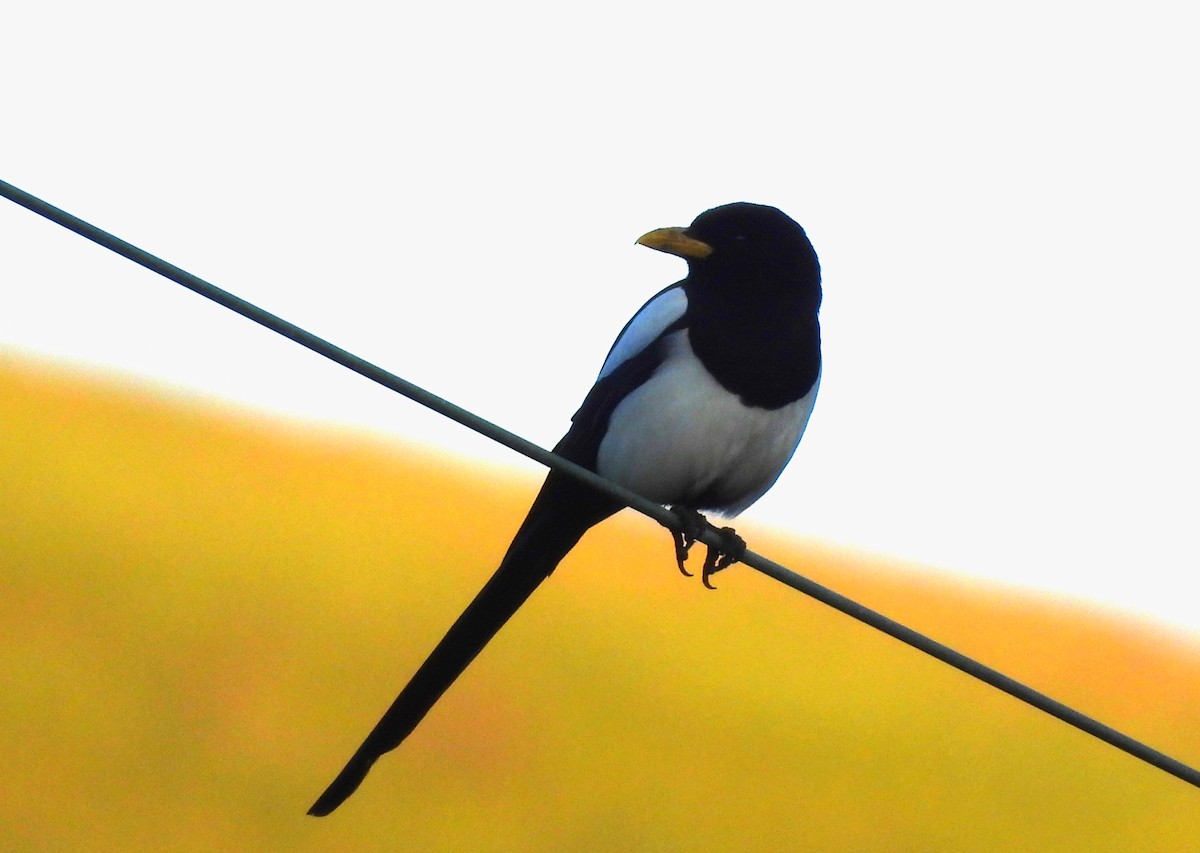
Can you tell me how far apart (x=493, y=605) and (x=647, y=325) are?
0.83 m

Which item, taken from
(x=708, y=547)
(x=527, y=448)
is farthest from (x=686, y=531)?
(x=527, y=448)

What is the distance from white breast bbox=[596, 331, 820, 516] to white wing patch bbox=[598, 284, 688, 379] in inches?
3.5

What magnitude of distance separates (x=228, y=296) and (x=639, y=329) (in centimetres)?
210

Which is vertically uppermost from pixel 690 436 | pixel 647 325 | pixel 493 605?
pixel 647 325

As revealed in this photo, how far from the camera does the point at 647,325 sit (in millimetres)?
4449

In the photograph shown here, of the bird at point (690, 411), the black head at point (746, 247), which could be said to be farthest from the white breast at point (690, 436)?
the black head at point (746, 247)

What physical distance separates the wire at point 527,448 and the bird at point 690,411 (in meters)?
1.07

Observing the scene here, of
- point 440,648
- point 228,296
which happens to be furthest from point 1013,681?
point 440,648

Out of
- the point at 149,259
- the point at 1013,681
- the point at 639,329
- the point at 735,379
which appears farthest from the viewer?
the point at 639,329

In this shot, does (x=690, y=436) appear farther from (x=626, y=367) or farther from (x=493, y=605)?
(x=493, y=605)

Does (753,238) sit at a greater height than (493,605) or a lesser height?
greater

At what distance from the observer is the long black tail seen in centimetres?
421

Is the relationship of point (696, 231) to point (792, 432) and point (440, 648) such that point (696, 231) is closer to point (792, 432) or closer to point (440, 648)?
point (792, 432)

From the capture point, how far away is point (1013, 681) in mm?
2764
